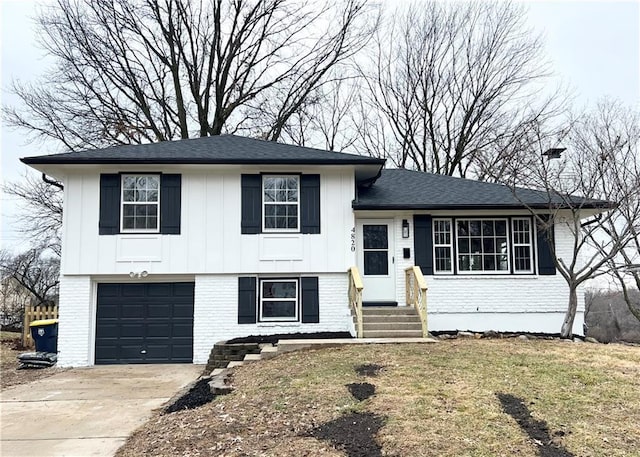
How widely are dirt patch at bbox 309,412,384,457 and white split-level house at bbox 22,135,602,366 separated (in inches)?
243

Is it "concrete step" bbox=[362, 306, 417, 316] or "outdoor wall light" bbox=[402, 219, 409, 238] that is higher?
"outdoor wall light" bbox=[402, 219, 409, 238]

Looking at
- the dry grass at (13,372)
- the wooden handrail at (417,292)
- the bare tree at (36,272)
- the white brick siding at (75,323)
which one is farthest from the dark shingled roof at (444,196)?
the bare tree at (36,272)

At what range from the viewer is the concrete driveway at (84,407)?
5531mm

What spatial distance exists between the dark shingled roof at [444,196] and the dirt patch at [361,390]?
5.73 meters

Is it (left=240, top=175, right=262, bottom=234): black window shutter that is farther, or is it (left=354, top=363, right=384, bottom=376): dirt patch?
(left=240, top=175, right=262, bottom=234): black window shutter

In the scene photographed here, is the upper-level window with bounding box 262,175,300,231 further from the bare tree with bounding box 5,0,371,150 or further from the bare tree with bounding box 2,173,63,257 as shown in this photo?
the bare tree with bounding box 2,173,63,257

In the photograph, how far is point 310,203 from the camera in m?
11.8

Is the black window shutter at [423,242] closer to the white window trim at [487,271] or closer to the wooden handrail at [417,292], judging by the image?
the wooden handrail at [417,292]

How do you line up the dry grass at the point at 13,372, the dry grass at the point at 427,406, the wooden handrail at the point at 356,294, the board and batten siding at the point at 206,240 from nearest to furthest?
the dry grass at the point at 427,406 < the dry grass at the point at 13,372 < the wooden handrail at the point at 356,294 < the board and batten siding at the point at 206,240

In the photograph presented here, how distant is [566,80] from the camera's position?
60.2 feet

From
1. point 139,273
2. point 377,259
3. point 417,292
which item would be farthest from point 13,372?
point 417,292

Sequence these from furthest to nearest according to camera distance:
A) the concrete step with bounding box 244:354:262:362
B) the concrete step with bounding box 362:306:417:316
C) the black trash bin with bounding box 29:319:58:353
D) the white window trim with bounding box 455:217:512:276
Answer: the black trash bin with bounding box 29:319:58:353
the white window trim with bounding box 455:217:512:276
the concrete step with bounding box 362:306:417:316
the concrete step with bounding box 244:354:262:362

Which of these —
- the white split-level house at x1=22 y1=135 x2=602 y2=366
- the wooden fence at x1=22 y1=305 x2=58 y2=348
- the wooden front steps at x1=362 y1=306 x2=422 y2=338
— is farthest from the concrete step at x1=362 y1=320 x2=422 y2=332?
the wooden fence at x1=22 y1=305 x2=58 y2=348

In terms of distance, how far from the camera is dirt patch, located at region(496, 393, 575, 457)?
170 inches
